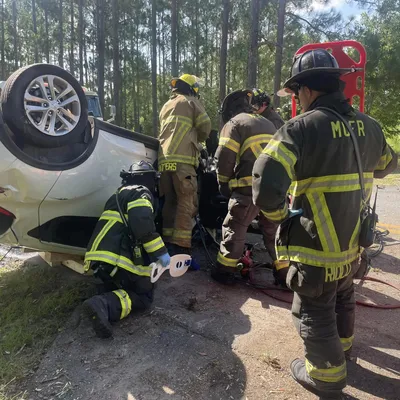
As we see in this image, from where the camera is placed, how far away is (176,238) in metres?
4.11

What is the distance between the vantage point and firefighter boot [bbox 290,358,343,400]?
2.08m

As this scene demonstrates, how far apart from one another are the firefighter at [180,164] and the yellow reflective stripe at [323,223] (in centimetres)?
223

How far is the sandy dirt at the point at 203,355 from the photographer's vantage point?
2.22 meters

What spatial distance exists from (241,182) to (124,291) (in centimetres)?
152

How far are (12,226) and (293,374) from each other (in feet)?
7.52

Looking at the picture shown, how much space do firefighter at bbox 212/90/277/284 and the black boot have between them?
4.62 ft

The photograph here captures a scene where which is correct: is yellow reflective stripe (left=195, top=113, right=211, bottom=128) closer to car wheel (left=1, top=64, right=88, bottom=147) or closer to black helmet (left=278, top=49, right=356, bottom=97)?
car wheel (left=1, top=64, right=88, bottom=147)

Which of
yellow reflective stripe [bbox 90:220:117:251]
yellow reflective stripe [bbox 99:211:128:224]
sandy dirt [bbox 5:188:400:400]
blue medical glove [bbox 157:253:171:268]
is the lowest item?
sandy dirt [bbox 5:188:400:400]

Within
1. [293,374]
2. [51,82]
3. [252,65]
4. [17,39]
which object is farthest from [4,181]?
[17,39]

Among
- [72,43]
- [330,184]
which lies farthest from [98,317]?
[72,43]

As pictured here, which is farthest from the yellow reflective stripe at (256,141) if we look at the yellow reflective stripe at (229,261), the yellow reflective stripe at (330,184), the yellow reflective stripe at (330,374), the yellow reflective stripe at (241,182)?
the yellow reflective stripe at (330,374)

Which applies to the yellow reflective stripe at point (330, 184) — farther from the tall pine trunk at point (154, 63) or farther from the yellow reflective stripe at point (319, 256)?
the tall pine trunk at point (154, 63)

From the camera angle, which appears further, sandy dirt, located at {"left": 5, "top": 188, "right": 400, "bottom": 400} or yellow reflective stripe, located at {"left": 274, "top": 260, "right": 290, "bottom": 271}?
yellow reflective stripe, located at {"left": 274, "top": 260, "right": 290, "bottom": 271}

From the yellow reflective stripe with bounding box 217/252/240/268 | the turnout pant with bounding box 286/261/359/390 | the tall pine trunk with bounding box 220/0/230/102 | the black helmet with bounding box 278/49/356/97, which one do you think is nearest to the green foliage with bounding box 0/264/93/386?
the yellow reflective stripe with bounding box 217/252/240/268
